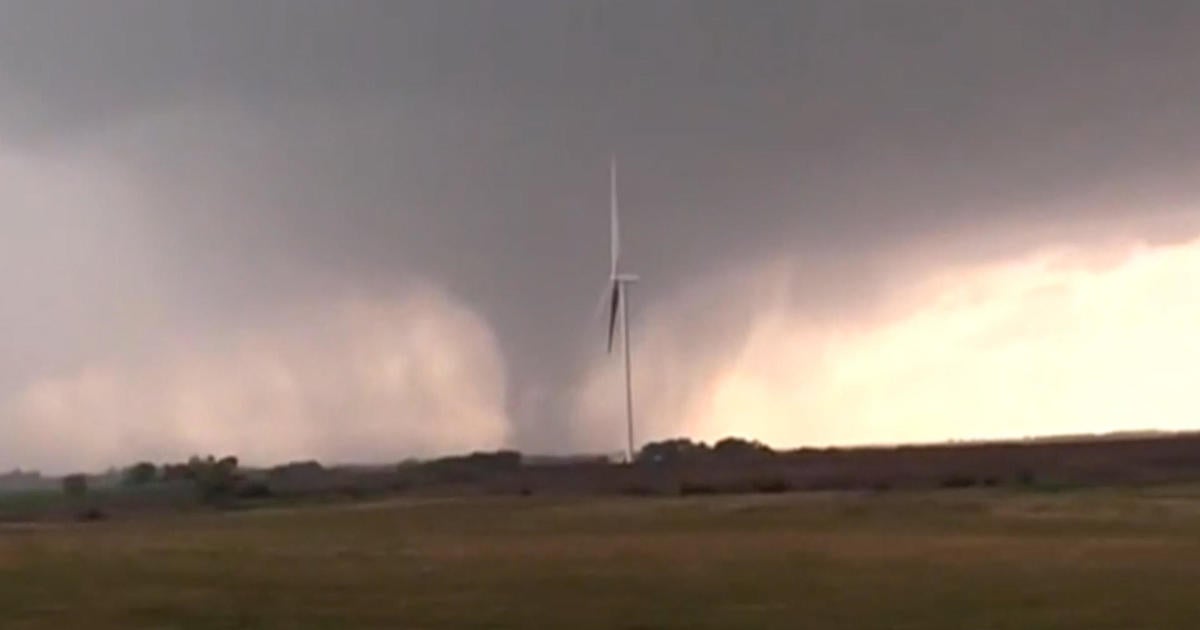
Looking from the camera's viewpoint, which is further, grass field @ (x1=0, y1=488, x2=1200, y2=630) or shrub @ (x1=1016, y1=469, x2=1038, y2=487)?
shrub @ (x1=1016, y1=469, x2=1038, y2=487)

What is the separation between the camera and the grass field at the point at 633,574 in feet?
96.8

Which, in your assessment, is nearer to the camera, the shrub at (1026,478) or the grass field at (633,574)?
the grass field at (633,574)

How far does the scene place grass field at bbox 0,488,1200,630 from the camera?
29500mm

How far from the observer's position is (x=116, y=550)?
5084 centimetres

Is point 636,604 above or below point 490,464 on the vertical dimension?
below

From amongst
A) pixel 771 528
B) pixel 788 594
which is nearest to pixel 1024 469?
pixel 771 528

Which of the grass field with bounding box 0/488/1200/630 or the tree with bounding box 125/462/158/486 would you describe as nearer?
the grass field with bounding box 0/488/1200/630

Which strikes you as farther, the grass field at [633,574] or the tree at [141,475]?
the tree at [141,475]

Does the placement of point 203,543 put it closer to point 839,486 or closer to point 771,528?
point 771,528

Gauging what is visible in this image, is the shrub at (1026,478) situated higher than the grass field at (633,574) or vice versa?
the shrub at (1026,478)

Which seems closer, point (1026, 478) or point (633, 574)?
point (633, 574)

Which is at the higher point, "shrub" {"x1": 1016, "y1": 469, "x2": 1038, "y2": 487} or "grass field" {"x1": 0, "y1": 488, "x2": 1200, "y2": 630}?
"shrub" {"x1": 1016, "y1": 469, "x2": 1038, "y2": 487}

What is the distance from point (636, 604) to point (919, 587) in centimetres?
655

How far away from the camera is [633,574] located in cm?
3784
